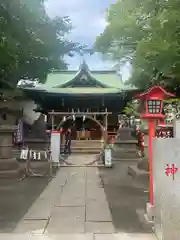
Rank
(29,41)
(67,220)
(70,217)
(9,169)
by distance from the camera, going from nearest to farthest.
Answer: (67,220)
(70,217)
(9,169)
(29,41)

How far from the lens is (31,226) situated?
20.3 feet

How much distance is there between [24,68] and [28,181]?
1106 centimetres

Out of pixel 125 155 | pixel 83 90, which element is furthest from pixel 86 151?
pixel 125 155

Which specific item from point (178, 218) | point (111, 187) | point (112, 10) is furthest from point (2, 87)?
point (178, 218)

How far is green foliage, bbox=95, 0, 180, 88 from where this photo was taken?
954cm

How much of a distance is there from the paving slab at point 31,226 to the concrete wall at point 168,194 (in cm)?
208

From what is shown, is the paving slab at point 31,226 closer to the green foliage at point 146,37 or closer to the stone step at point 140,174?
the stone step at point 140,174

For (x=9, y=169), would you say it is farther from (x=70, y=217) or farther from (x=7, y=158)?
(x=70, y=217)

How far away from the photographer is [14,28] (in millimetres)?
11508

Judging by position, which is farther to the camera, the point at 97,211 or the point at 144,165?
the point at 144,165

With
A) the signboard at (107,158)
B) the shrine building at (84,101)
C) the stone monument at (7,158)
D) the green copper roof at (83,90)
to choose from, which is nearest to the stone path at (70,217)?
the stone monument at (7,158)

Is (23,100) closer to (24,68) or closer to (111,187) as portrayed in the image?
(24,68)

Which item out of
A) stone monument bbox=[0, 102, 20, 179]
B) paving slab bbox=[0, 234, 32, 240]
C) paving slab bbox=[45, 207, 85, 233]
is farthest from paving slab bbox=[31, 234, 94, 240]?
stone monument bbox=[0, 102, 20, 179]

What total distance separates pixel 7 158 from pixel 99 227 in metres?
7.14
